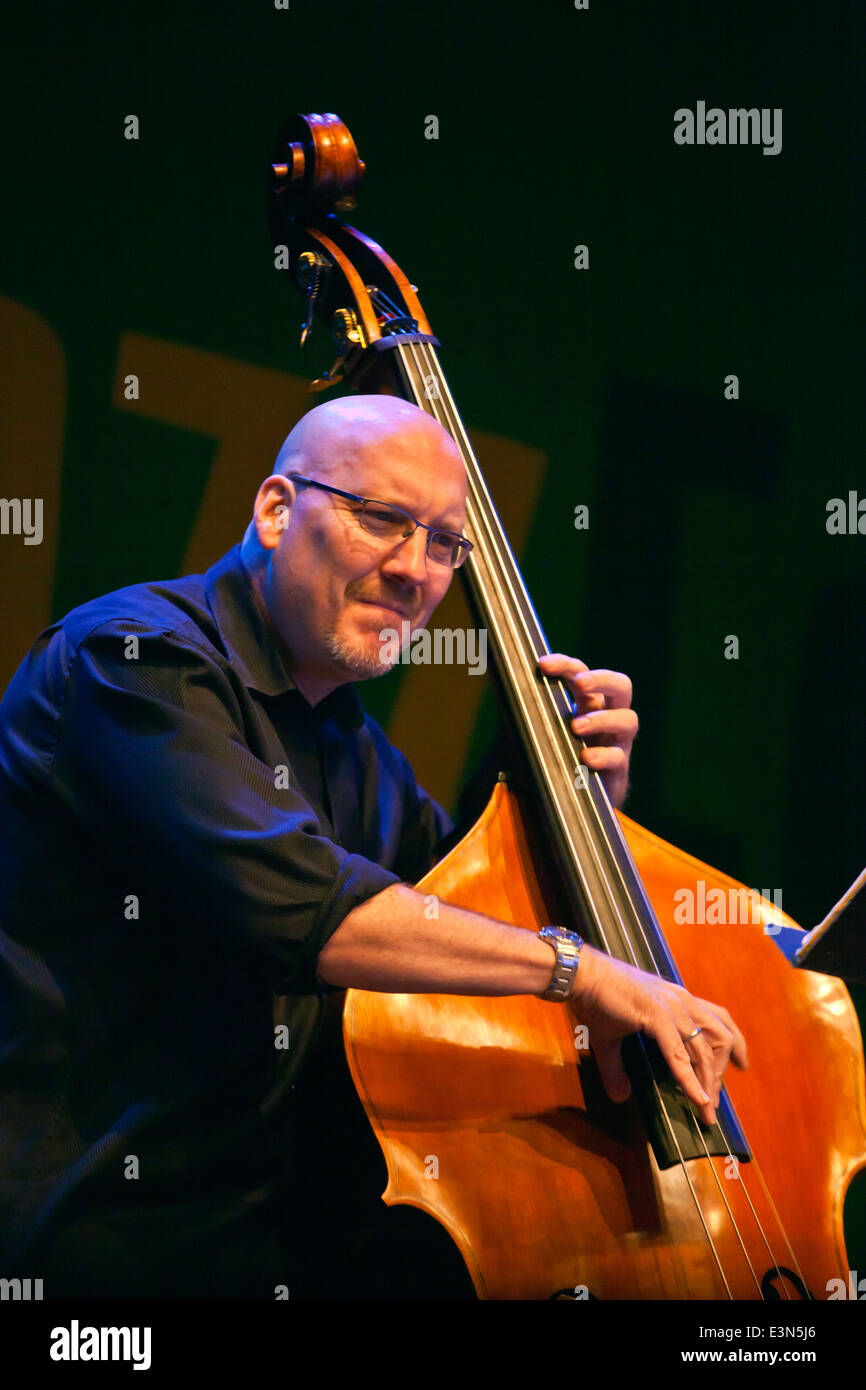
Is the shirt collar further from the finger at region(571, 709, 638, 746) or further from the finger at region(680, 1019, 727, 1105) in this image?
the finger at region(680, 1019, 727, 1105)

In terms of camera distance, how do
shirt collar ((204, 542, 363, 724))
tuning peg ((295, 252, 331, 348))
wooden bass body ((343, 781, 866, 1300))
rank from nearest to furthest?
wooden bass body ((343, 781, 866, 1300)) < shirt collar ((204, 542, 363, 724)) < tuning peg ((295, 252, 331, 348))

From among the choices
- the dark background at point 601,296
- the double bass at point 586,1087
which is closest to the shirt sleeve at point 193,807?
the double bass at point 586,1087

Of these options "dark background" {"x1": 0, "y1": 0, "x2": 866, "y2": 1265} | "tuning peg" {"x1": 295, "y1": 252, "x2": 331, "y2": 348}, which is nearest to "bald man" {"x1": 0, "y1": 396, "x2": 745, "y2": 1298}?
"tuning peg" {"x1": 295, "y1": 252, "x2": 331, "y2": 348}

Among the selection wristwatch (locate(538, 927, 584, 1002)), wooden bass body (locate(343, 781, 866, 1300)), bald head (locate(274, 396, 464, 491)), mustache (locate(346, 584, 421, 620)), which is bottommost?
wooden bass body (locate(343, 781, 866, 1300))

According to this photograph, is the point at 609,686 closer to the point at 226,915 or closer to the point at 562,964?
the point at 562,964

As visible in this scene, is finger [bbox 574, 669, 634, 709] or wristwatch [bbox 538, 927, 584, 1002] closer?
wristwatch [bbox 538, 927, 584, 1002]

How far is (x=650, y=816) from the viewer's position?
2.54 meters

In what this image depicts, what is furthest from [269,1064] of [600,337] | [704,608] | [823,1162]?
[600,337]

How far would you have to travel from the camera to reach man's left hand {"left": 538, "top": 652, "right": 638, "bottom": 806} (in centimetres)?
164

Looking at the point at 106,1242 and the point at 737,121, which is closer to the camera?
the point at 106,1242

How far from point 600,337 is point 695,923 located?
4.89ft

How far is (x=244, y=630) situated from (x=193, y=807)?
409 mm

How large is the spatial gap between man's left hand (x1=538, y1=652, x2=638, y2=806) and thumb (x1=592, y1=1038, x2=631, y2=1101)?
41 centimetres

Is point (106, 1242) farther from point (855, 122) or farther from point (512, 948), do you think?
point (855, 122)
